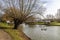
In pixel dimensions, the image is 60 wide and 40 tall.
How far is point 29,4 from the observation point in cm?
1184

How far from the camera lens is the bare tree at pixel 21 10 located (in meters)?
11.5

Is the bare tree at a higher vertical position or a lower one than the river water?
higher

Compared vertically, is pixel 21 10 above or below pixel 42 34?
above

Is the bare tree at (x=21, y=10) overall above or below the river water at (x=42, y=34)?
above

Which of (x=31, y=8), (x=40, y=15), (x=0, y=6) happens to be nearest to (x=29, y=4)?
(x=31, y=8)

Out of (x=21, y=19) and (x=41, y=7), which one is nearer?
(x=21, y=19)

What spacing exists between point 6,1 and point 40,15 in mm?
2897

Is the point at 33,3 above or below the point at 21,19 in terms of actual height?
above

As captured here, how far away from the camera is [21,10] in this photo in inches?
457

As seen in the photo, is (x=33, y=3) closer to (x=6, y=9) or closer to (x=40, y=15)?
(x=40, y=15)

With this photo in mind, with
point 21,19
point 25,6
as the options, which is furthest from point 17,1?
point 21,19

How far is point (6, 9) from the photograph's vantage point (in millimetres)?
11773

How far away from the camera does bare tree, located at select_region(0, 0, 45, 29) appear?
1151cm

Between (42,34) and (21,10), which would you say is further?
(42,34)
